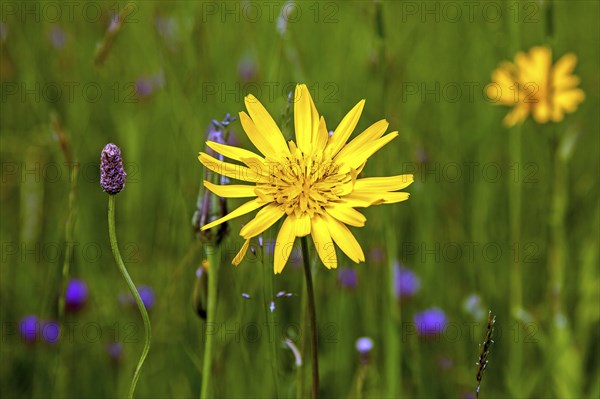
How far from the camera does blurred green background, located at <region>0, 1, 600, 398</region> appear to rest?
1.50 m

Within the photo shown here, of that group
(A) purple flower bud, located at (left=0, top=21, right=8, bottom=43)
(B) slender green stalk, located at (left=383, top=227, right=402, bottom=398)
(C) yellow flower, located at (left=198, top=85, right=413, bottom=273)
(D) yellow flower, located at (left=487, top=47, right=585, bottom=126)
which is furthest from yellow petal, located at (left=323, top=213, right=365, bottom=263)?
(A) purple flower bud, located at (left=0, top=21, right=8, bottom=43)

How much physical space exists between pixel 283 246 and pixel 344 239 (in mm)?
75

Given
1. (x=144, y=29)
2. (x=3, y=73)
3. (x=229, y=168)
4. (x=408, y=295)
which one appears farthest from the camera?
(x=144, y=29)

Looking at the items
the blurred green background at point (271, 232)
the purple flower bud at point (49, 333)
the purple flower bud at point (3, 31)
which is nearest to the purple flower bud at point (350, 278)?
the blurred green background at point (271, 232)

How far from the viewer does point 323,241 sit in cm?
85

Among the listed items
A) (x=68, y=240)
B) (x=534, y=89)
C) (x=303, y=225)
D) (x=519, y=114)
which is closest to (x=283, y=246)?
(x=303, y=225)

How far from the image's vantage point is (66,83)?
7.66 feet

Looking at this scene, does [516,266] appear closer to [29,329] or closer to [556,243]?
[556,243]

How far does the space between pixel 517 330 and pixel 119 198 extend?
1219mm

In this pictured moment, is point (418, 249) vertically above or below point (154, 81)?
below

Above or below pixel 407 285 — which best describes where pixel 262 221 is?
above

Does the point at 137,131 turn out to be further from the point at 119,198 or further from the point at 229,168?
the point at 229,168

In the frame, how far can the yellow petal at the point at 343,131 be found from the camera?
917mm

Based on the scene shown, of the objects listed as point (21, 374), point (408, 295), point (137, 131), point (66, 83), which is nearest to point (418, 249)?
point (408, 295)
